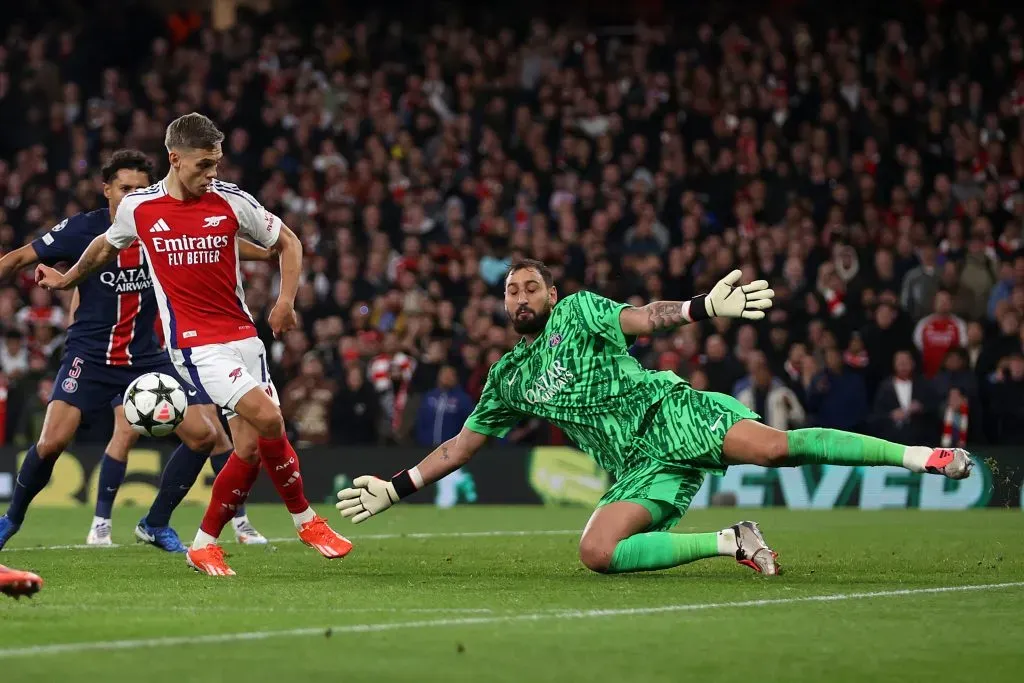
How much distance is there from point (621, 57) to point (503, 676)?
2014 centimetres

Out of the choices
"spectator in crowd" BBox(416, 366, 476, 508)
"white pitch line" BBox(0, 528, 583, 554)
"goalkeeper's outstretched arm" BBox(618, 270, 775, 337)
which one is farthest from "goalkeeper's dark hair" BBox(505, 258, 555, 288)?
"spectator in crowd" BBox(416, 366, 476, 508)

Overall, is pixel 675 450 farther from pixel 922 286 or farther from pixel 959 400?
pixel 922 286

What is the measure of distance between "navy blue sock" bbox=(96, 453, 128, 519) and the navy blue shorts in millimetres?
848

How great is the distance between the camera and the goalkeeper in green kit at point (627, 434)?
329 inches

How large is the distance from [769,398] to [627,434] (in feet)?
30.4

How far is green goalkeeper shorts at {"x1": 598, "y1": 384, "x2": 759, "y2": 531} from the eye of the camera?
8664mm

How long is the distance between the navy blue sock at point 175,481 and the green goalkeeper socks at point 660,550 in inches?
152

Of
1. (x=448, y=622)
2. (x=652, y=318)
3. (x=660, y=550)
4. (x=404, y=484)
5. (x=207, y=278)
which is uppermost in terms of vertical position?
(x=207, y=278)

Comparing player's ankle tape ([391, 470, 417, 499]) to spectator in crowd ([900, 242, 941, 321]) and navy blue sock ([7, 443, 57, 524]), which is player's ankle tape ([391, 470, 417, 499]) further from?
spectator in crowd ([900, 242, 941, 321])

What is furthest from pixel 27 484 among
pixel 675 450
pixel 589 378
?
pixel 675 450

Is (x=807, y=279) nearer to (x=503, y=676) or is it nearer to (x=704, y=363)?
(x=704, y=363)

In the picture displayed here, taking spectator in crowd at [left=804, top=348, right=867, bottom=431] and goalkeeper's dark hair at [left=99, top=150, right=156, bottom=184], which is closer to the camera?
goalkeeper's dark hair at [left=99, top=150, right=156, bottom=184]

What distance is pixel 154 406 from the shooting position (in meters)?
10.5

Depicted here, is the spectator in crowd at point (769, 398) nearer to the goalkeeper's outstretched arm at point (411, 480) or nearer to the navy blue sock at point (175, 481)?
the navy blue sock at point (175, 481)
